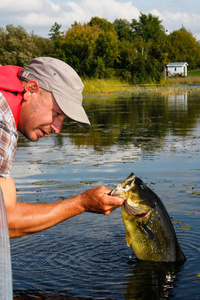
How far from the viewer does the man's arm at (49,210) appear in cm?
397

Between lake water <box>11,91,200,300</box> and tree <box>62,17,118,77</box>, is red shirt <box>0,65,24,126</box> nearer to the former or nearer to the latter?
lake water <box>11,91,200,300</box>

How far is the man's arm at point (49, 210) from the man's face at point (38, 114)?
0.56 metres

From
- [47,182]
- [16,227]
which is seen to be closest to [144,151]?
[47,182]

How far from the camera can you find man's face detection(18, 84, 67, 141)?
371cm

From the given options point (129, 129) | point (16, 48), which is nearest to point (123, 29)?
point (16, 48)

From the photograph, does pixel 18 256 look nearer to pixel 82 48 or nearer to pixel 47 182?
pixel 47 182

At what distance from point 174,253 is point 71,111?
7.54ft

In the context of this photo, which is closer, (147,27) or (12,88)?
(12,88)

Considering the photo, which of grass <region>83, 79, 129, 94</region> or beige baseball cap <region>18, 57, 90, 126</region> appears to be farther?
grass <region>83, 79, 129, 94</region>

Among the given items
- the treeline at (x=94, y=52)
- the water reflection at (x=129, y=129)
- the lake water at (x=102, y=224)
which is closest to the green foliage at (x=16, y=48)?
the treeline at (x=94, y=52)

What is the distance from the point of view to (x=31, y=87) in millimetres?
3693

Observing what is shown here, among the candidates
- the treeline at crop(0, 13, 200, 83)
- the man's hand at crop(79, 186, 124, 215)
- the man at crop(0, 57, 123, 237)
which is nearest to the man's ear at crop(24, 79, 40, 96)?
the man at crop(0, 57, 123, 237)

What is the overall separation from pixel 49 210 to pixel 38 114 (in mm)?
908

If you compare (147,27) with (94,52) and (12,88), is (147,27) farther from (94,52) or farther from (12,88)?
Result: (12,88)
